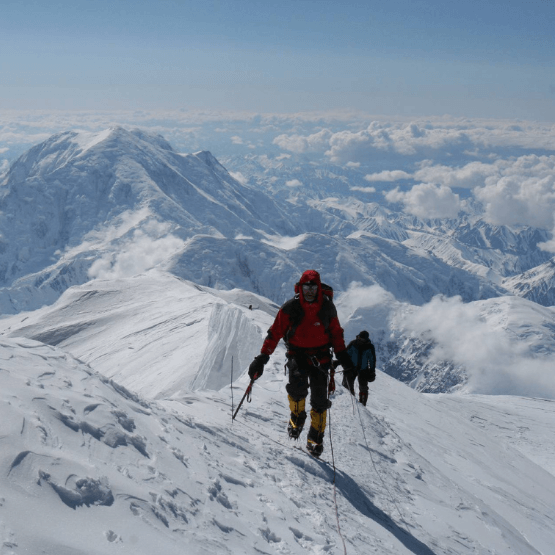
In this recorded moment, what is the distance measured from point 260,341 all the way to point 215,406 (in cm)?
2182

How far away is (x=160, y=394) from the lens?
1133 inches

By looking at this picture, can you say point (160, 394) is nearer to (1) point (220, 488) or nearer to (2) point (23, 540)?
(1) point (220, 488)

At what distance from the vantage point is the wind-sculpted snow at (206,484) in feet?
16.7

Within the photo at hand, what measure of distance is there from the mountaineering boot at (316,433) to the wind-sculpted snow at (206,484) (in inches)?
13.4

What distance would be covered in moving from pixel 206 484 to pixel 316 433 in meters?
3.67

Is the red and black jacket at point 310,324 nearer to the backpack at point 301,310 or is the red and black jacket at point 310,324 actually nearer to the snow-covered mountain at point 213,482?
the backpack at point 301,310

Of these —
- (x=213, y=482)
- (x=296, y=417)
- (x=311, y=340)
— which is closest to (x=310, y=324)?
(x=311, y=340)

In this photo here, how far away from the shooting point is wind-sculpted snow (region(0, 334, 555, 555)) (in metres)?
5.08

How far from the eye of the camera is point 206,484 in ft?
23.4

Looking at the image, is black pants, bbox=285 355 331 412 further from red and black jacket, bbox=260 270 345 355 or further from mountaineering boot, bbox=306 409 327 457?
red and black jacket, bbox=260 270 345 355

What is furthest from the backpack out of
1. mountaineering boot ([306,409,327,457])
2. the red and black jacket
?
mountaineering boot ([306,409,327,457])

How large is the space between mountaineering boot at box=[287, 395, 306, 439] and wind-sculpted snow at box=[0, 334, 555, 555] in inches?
15.4

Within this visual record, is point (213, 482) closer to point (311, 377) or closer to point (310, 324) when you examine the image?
point (311, 377)

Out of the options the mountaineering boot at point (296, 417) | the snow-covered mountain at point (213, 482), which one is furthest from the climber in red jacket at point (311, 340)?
the snow-covered mountain at point (213, 482)
